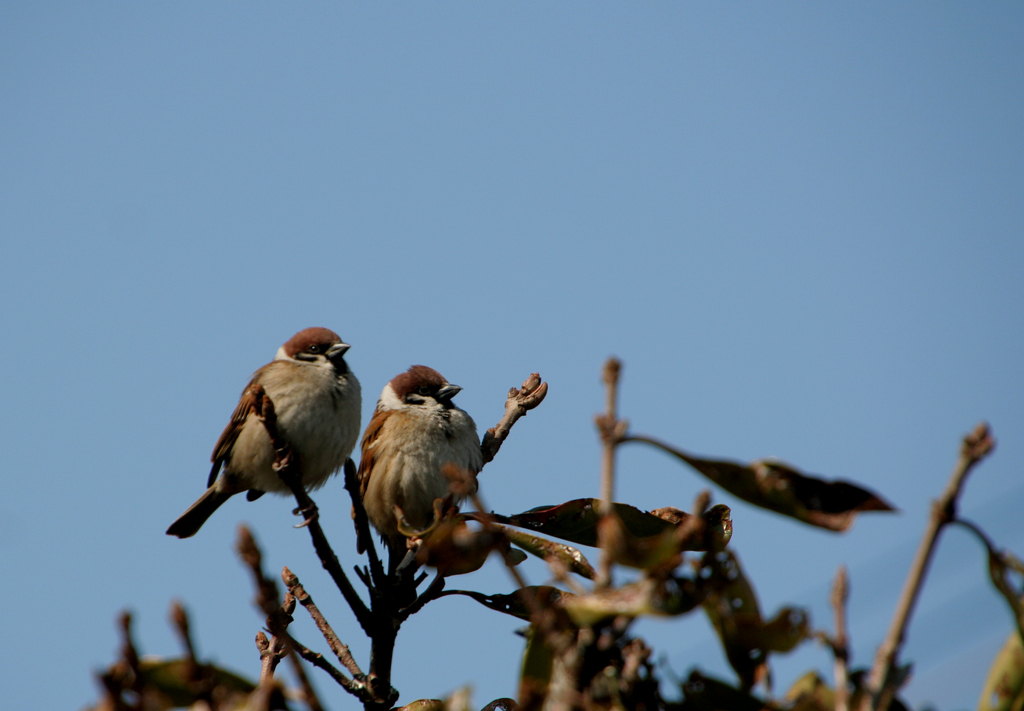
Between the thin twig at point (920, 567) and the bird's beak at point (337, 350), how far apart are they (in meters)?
3.33

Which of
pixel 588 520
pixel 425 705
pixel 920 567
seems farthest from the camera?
pixel 588 520

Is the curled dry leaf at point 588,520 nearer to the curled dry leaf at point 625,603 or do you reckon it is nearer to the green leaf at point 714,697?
the green leaf at point 714,697

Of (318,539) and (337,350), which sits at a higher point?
(337,350)

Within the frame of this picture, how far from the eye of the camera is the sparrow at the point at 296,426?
156 inches

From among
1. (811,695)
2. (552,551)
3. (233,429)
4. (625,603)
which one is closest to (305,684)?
(625,603)

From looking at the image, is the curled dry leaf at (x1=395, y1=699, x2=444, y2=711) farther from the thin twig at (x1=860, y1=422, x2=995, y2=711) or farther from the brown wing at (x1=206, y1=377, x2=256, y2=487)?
the brown wing at (x1=206, y1=377, x2=256, y2=487)

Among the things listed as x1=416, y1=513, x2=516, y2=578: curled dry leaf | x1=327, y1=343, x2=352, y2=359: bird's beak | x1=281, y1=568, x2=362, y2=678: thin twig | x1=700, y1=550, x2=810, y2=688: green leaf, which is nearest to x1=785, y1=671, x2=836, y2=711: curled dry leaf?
x1=700, y1=550, x2=810, y2=688: green leaf

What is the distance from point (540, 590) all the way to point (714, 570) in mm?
1036

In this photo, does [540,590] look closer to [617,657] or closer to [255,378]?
[617,657]

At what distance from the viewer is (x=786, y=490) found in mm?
1392

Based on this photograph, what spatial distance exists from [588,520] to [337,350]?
6.40 ft

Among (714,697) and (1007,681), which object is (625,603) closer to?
(714,697)

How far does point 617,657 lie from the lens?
4.85 ft

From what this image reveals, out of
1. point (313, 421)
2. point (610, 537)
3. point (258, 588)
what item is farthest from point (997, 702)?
point (313, 421)
